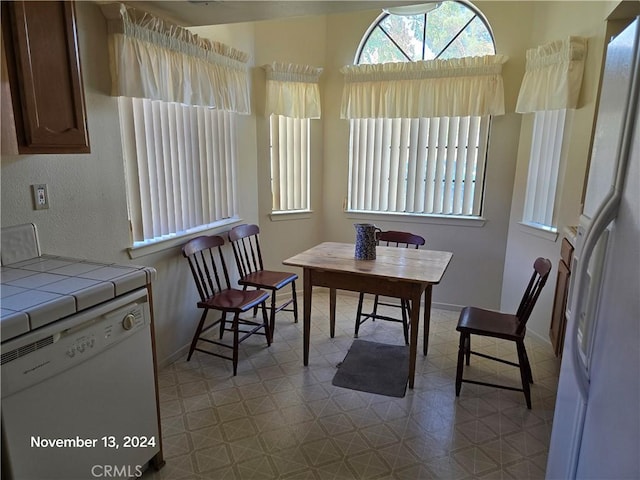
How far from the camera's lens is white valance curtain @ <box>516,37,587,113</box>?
282 cm

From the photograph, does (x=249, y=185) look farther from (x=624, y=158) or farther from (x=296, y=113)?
(x=624, y=158)

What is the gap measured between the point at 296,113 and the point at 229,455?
2.95m

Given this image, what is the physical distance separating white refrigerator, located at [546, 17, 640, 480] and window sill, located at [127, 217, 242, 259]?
2396mm

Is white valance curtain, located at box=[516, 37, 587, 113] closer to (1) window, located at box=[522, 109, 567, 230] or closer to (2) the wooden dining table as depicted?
(1) window, located at box=[522, 109, 567, 230]

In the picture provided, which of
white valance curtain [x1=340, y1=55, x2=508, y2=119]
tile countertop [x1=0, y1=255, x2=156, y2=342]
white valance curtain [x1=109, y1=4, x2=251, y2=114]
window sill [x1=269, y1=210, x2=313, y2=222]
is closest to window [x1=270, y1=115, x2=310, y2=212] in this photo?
window sill [x1=269, y1=210, x2=313, y2=222]

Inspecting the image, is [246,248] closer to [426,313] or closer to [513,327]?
[426,313]

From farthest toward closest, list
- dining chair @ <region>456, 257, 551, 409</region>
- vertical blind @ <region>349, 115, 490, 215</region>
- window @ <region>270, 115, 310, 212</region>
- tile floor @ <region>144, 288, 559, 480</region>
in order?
window @ <region>270, 115, 310, 212</region> → vertical blind @ <region>349, 115, 490, 215</region> → dining chair @ <region>456, 257, 551, 409</region> → tile floor @ <region>144, 288, 559, 480</region>

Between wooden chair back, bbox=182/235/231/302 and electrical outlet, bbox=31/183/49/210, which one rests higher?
electrical outlet, bbox=31/183/49/210

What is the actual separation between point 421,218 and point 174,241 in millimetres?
2364

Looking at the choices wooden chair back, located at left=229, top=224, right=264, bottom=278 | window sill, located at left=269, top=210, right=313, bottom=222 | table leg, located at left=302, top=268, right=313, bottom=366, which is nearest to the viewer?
table leg, located at left=302, top=268, right=313, bottom=366

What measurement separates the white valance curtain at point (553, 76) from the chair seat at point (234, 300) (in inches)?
104

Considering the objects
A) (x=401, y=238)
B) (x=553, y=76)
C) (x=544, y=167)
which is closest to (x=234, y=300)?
(x=401, y=238)

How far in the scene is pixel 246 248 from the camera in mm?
3727

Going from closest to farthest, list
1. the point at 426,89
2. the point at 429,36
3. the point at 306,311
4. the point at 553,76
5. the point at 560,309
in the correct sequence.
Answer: the point at 560,309 < the point at 306,311 < the point at 553,76 < the point at 426,89 < the point at 429,36
